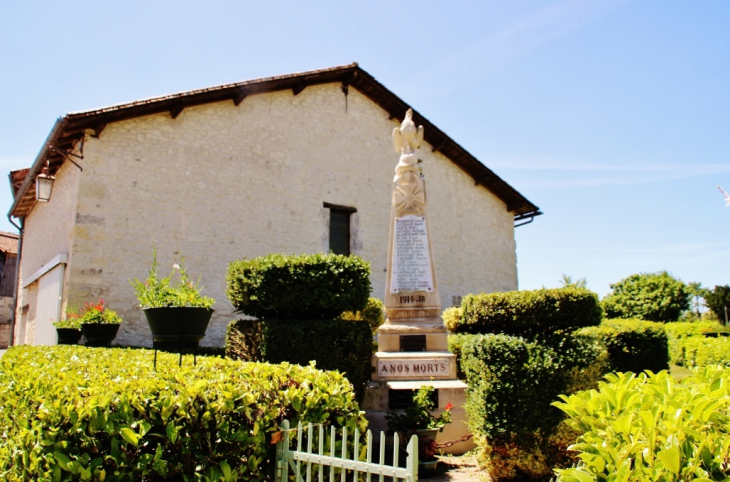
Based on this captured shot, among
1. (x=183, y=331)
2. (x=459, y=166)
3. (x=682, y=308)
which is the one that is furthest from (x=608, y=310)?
(x=183, y=331)

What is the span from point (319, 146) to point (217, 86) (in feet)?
9.78

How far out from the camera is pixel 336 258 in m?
6.88

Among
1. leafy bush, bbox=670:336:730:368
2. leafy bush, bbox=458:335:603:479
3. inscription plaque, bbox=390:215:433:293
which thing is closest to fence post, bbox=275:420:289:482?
leafy bush, bbox=458:335:603:479

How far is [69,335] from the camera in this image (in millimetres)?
8938

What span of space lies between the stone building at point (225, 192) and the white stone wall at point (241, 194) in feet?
0.09

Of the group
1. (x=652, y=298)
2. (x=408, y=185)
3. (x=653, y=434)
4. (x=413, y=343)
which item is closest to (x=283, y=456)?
(x=653, y=434)

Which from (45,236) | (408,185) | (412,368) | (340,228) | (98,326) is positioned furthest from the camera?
(340,228)

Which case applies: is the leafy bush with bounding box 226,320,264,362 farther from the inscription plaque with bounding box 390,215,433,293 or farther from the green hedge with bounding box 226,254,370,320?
the inscription plaque with bounding box 390,215,433,293

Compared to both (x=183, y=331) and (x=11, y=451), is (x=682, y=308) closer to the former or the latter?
(x=183, y=331)

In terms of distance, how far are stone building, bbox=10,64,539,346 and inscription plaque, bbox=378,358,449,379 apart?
5.39 metres

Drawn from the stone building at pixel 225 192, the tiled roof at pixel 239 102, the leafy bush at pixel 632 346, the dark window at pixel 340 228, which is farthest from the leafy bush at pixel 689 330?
the dark window at pixel 340 228

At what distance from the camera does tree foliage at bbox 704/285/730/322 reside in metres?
28.0

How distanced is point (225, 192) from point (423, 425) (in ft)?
26.1

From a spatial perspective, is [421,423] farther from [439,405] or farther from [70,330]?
[70,330]
